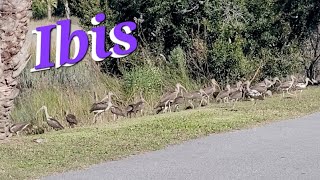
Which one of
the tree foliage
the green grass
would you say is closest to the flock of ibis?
the green grass

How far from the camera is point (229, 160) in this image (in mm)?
9320

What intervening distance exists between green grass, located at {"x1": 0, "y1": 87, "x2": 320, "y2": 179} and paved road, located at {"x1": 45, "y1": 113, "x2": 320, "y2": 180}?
0.39m

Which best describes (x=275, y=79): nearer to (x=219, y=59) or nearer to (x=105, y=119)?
(x=219, y=59)

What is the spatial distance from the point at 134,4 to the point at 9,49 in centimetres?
1049

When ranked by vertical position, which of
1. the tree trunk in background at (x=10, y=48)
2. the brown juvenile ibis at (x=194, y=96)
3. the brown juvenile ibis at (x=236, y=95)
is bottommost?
the brown juvenile ibis at (x=194, y=96)

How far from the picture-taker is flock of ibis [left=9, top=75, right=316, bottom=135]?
1467cm

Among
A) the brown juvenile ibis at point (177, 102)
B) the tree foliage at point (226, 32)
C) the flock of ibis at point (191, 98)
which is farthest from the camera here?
the tree foliage at point (226, 32)

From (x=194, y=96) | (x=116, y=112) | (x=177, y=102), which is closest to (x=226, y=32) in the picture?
(x=194, y=96)

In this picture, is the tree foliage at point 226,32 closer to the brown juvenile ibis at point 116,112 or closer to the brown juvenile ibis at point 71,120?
the brown juvenile ibis at point 116,112

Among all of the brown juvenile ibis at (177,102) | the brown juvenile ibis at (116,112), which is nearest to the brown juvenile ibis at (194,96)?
the brown juvenile ibis at (177,102)

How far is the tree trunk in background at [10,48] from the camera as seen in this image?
1161cm

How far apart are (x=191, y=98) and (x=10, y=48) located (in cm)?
632

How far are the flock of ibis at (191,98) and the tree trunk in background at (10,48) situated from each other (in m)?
1.87

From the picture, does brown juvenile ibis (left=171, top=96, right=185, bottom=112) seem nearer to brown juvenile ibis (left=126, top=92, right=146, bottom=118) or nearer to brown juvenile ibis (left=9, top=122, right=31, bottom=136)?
brown juvenile ibis (left=126, top=92, right=146, bottom=118)
